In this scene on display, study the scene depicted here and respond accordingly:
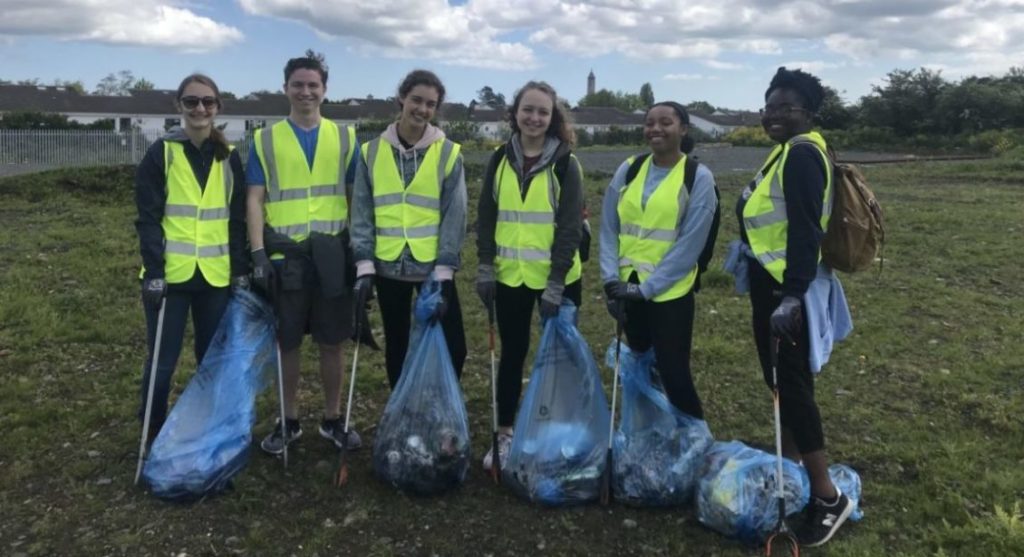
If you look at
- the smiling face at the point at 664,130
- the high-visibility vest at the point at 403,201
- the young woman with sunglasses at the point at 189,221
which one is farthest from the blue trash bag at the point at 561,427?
the young woman with sunglasses at the point at 189,221

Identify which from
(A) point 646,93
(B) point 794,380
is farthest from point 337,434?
(A) point 646,93

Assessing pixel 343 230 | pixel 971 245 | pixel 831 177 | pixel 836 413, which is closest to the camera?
pixel 831 177

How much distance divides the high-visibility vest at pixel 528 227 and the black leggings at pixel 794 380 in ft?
3.09

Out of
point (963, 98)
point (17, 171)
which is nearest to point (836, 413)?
point (17, 171)

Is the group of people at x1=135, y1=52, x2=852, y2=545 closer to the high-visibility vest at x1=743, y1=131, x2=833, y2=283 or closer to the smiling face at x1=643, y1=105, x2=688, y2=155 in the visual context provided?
the smiling face at x1=643, y1=105, x2=688, y2=155

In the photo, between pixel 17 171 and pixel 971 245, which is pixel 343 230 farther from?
pixel 17 171

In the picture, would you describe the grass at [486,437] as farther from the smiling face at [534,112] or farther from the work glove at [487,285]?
the smiling face at [534,112]

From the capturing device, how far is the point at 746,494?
3412 mm

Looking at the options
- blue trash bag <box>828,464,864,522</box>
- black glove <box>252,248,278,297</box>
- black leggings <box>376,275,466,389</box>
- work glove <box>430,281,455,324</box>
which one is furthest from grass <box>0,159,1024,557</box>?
black glove <box>252,248,278,297</box>

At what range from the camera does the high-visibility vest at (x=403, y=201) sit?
391 cm

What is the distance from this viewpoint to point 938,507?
3.75m

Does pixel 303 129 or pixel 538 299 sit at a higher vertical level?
pixel 303 129

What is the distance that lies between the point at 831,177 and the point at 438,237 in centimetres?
192

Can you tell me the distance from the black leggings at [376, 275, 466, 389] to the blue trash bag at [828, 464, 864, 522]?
1.98 m
